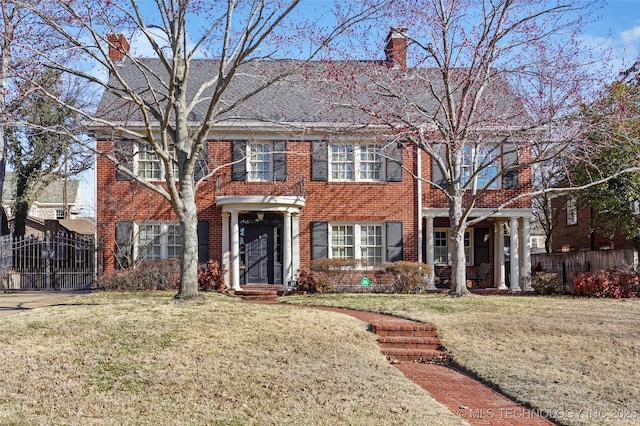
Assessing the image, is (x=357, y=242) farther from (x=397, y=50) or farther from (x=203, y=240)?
(x=397, y=50)

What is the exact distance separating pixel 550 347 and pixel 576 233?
20.6 m

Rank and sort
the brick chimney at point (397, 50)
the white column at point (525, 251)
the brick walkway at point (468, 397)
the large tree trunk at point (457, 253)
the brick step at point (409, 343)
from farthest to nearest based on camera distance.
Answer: the white column at point (525, 251), the large tree trunk at point (457, 253), the brick chimney at point (397, 50), the brick step at point (409, 343), the brick walkway at point (468, 397)

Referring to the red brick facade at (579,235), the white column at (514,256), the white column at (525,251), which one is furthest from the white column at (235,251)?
the red brick facade at (579,235)

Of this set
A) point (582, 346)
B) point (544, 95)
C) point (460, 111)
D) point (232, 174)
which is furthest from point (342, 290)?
point (582, 346)

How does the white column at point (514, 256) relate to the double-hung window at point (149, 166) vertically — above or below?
below

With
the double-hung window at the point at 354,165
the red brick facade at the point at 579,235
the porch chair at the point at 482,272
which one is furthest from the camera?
the red brick facade at the point at 579,235

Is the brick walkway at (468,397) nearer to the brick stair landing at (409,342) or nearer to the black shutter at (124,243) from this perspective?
the brick stair landing at (409,342)

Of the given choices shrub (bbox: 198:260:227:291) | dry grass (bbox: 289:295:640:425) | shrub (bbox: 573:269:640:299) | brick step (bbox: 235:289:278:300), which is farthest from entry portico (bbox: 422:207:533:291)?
shrub (bbox: 198:260:227:291)

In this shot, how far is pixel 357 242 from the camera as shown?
1992 centimetres

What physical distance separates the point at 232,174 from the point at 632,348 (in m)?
12.7

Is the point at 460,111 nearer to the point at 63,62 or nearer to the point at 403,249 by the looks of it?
the point at 403,249

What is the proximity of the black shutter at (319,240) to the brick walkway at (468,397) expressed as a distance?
33.4 feet

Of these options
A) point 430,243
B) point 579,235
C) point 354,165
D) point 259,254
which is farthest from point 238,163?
point 579,235

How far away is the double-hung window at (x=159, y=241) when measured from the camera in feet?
63.9
